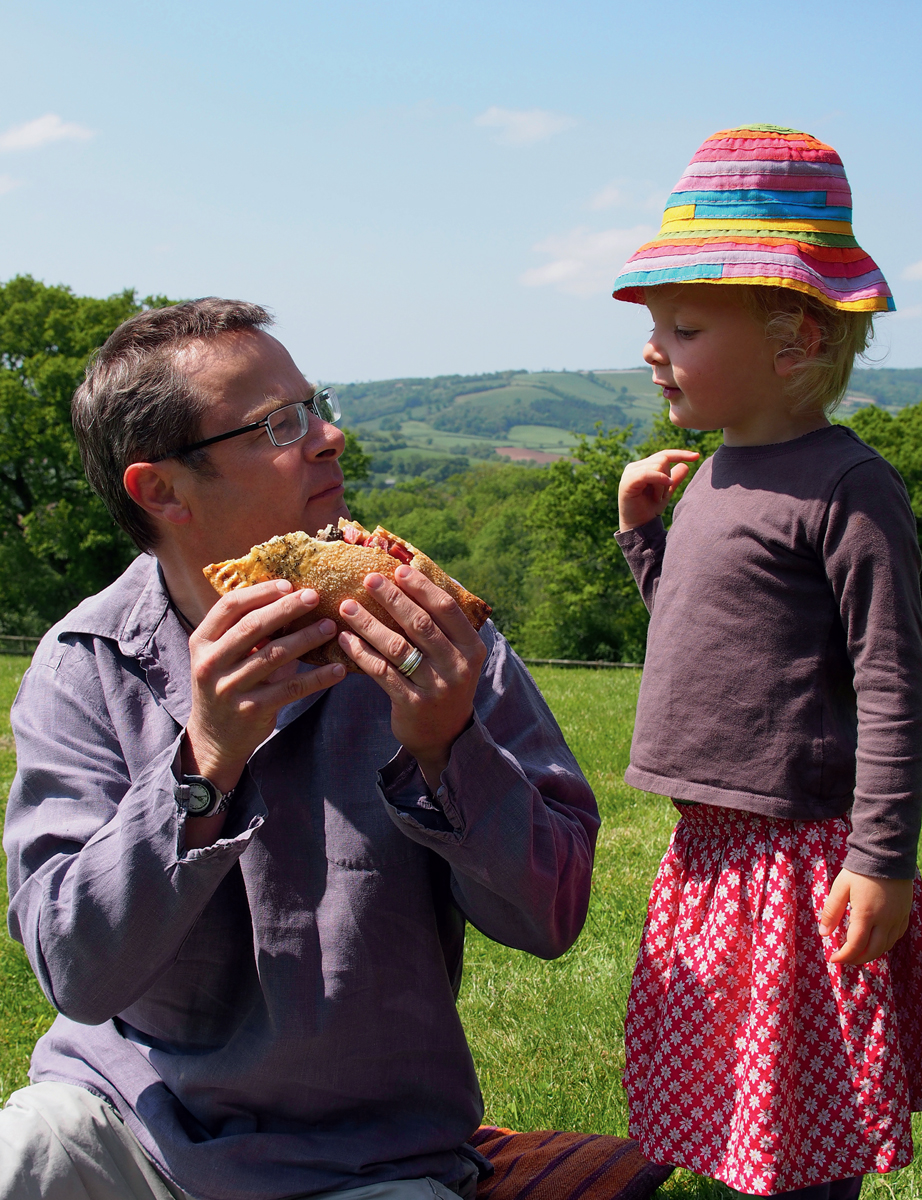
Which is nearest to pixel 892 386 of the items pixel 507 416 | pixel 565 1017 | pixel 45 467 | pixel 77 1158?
pixel 507 416

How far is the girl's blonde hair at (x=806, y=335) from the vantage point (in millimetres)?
2701

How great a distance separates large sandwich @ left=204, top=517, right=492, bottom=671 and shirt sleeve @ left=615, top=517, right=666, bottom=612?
3.62 feet

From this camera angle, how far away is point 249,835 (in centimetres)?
204

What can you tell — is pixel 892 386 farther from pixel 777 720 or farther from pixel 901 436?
pixel 777 720

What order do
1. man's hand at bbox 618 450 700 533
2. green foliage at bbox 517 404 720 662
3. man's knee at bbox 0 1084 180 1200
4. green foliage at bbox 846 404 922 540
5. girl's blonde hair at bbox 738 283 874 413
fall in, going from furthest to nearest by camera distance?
green foliage at bbox 517 404 720 662 → green foliage at bbox 846 404 922 540 → man's hand at bbox 618 450 700 533 → girl's blonde hair at bbox 738 283 874 413 → man's knee at bbox 0 1084 180 1200

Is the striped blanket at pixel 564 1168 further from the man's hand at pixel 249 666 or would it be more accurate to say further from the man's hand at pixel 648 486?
the man's hand at pixel 648 486

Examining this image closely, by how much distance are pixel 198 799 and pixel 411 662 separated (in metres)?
0.53

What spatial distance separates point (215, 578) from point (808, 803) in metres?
1.58

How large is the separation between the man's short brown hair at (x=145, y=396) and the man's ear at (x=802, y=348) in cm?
138

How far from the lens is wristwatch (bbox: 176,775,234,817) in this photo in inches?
80.5

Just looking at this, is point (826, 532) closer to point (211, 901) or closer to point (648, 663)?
point (648, 663)

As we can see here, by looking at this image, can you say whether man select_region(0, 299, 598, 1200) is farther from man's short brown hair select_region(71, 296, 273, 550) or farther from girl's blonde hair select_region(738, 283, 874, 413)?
girl's blonde hair select_region(738, 283, 874, 413)

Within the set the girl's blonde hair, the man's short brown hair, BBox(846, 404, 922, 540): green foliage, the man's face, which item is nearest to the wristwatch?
the man's face

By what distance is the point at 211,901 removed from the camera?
231 centimetres
